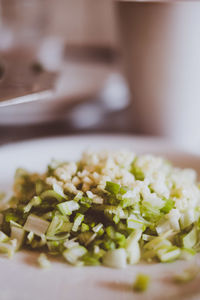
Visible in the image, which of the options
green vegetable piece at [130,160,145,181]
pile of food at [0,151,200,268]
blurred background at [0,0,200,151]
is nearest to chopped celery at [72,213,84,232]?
pile of food at [0,151,200,268]

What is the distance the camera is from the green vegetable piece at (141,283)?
1.62ft

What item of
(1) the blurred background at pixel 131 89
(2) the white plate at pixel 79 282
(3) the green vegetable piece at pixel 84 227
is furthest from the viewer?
(1) the blurred background at pixel 131 89

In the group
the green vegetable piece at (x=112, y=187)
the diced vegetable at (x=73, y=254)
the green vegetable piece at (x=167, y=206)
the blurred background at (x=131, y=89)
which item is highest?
the blurred background at (x=131, y=89)

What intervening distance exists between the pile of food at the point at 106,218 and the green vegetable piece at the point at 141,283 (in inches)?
1.8

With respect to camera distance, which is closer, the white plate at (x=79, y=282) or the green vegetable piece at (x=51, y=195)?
the white plate at (x=79, y=282)

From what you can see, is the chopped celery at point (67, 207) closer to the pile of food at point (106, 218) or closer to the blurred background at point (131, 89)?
the pile of food at point (106, 218)

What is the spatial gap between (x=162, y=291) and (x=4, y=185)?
0.44 metres

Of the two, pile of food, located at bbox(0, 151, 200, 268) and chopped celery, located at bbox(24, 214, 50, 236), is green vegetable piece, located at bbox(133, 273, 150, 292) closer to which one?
pile of food, located at bbox(0, 151, 200, 268)

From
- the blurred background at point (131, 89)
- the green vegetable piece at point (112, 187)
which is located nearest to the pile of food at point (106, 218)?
the green vegetable piece at point (112, 187)

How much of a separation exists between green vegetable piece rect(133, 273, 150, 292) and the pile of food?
47mm

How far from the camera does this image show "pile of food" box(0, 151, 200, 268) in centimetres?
58

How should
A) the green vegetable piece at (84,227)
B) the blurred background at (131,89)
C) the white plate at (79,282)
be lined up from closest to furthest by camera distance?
the white plate at (79,282)
the green vegetable piece at (84,227)
the blurred background at (131,89)

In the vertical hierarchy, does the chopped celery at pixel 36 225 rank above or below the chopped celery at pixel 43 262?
above

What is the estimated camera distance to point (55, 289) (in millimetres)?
496
